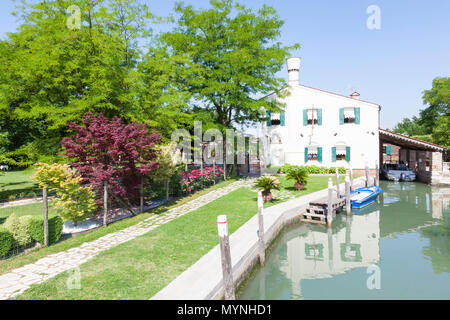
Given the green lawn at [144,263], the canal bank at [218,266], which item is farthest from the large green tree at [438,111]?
the green lawn at [144,263]

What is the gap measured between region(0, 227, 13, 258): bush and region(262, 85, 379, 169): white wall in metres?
22.6

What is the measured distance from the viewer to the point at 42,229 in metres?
7.75

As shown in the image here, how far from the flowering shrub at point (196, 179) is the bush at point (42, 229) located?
25.6ft

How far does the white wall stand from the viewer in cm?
2473

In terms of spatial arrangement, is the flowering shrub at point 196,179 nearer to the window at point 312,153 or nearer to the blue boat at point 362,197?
the blue boat at point 362,197

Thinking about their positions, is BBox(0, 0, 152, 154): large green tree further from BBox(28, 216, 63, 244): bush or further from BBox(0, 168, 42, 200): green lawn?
BBox(28, 216, 63, 244): bush

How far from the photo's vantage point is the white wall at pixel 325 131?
81.1 ft

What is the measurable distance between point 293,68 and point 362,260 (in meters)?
21.6

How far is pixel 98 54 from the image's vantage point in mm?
13539
